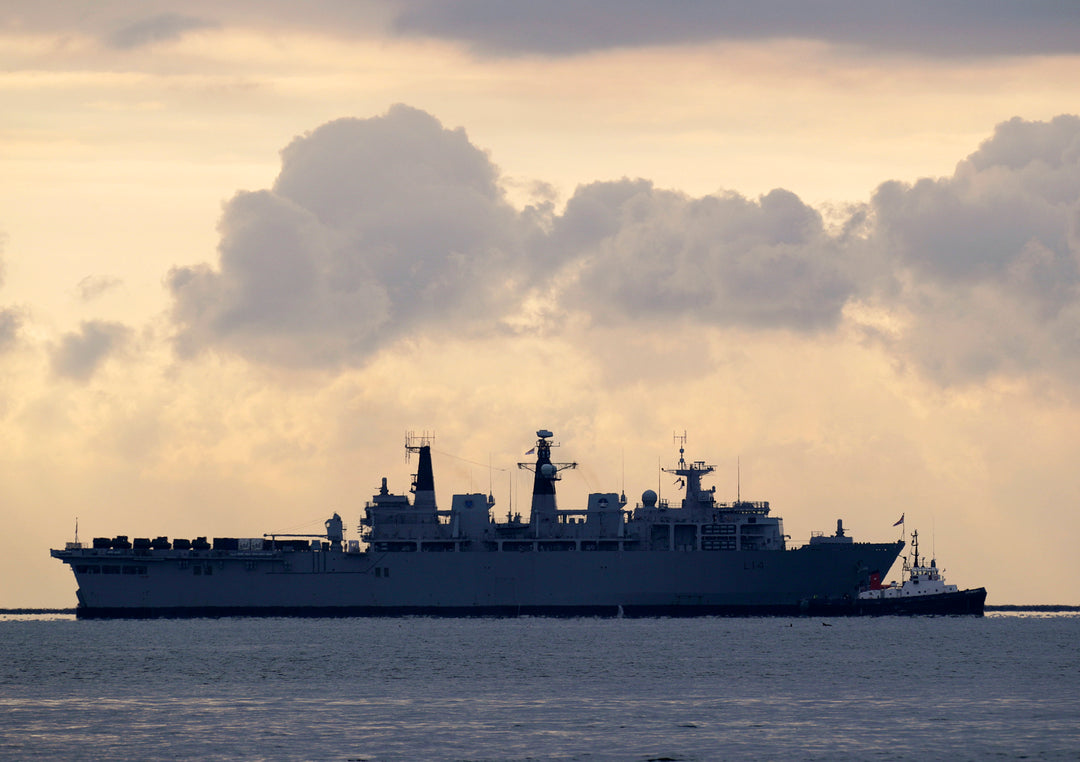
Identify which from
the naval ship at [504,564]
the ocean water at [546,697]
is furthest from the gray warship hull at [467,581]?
the ocean water at [546,697]

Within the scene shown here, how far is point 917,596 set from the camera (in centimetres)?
11031

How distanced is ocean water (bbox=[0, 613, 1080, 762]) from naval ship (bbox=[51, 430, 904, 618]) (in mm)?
11614

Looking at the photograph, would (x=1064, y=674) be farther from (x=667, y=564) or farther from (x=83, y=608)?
(x=83, y=608)

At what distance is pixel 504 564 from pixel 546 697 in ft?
173

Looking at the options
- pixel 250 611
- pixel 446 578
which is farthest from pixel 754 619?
pixel 250 611

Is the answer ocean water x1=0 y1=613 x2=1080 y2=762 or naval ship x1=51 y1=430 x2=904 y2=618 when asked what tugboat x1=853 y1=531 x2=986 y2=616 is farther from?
ocean water x1=0 y1=613 x2=1080 y2=762

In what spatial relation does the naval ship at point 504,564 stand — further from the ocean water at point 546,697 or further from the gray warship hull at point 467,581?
the ocean water at point 546,697

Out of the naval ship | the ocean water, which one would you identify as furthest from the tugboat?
the ocean water

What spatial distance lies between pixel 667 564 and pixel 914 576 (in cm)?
1923

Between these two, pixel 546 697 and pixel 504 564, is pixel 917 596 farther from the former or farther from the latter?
pixel 546 697

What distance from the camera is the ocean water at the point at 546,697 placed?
44250 millimetres

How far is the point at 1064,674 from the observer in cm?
6569

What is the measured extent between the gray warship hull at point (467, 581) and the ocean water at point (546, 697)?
10.9 m

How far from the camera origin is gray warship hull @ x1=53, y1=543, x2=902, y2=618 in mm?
105812
